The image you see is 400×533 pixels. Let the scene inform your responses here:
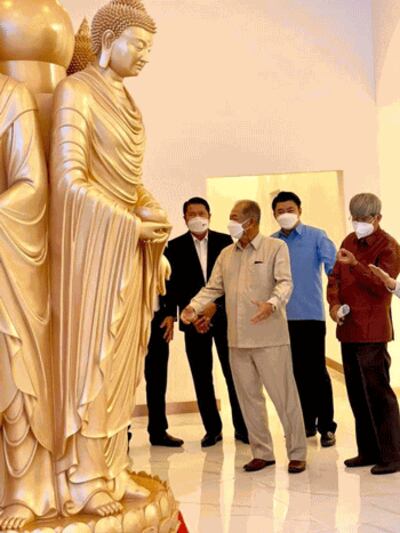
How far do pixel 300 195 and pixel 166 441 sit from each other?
5180 millimetres

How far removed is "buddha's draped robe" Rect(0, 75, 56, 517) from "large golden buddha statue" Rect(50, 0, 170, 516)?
5cm

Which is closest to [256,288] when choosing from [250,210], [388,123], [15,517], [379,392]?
[250,210]

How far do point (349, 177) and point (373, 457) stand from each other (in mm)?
3343

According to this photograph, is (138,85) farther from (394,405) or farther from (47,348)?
(47,348)

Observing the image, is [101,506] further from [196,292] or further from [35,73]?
[196,292]

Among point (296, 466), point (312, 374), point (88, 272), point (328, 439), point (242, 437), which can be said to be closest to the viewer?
point (88, 272)

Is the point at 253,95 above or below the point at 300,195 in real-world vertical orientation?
above

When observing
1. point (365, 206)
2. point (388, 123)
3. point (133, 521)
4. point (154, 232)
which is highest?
point (388, 123)

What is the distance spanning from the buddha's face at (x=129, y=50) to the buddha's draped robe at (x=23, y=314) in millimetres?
349

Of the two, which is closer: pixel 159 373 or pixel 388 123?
pixel 159 373

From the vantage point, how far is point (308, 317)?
7.79m

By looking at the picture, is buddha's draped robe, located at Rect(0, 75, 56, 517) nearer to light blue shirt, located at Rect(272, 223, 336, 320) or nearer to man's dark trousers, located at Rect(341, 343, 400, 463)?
man's dark trousers, located at Rect(341, 343, 400, 463)

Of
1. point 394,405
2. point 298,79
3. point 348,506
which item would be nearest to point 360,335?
point 394,405

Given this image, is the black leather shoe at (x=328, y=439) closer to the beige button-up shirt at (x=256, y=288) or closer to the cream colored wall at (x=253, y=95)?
the beige button-up shirt at (x=256, y=288)
